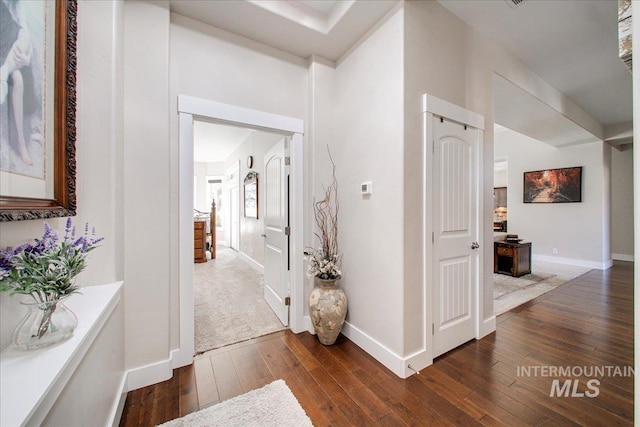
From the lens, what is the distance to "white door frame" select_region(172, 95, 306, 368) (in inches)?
77.4

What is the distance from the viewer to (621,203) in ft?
19.5

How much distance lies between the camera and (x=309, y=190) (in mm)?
2549

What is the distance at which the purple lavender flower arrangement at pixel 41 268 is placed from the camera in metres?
0.81

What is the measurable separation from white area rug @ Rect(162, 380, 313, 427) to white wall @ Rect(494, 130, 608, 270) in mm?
7132

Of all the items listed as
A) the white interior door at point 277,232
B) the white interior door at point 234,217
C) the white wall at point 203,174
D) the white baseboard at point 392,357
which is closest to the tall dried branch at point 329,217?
the white interior door at point 277,232

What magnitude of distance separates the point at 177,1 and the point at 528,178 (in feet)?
25.9

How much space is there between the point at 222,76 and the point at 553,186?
752 centimetres

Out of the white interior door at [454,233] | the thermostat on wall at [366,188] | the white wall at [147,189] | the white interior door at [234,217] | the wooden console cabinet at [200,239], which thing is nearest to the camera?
the white wall at [147,189]

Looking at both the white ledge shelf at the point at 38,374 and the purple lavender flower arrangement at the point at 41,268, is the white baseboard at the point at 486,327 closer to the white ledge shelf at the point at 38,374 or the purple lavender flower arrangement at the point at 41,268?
the white ledge shelf at the point at 38,374

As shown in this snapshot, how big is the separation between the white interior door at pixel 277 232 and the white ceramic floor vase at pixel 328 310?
49cm

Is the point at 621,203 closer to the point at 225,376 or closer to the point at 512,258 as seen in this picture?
the point at 512,258

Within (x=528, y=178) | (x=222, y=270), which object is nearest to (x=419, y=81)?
(x=222, y=270)

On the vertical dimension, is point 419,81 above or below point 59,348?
above

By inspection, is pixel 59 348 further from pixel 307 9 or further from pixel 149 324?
pixel 307 9
